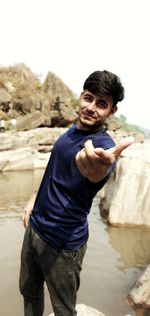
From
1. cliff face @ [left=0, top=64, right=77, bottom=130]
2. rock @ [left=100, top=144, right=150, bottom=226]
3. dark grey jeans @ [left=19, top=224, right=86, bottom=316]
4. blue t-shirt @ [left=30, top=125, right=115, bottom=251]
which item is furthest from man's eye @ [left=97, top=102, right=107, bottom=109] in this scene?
cliff face @ [left=0, top=64, right=77, bottom=130]

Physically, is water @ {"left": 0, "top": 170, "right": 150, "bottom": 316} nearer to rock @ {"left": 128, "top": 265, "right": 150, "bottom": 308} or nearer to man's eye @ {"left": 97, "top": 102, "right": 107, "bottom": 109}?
rock @ {"left": 128, "top": 265, "right": 150, "bottom": 308}

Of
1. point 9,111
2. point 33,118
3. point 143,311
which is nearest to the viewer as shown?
point 143,311

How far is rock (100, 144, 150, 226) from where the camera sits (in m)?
6.46

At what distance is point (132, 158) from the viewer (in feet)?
24.0

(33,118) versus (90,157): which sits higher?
(90,157)

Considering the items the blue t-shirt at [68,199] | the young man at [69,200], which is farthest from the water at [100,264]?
the blue t-shirt at [68,199]

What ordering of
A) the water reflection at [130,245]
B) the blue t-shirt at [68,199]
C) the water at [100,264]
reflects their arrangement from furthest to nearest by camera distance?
the water reflection at [130,245] → the water at [100,264] → the blue t-shirt at [68,199]

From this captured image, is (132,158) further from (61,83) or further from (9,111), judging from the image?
(61,83)

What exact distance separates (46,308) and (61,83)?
2626 centimetres

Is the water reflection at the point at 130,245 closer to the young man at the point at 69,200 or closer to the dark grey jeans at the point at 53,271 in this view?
the dark grey jeans at the point at 53,271

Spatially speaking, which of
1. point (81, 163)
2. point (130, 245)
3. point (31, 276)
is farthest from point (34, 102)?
point (81, 163)

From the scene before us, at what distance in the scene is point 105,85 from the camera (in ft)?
6.36

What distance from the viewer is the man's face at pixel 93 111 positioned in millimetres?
1938

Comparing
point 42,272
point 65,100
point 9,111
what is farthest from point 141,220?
point 65,100
